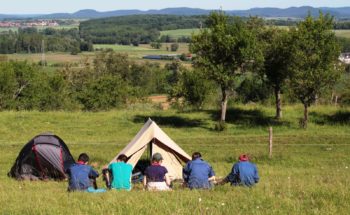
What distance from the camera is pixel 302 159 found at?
21.0 meters

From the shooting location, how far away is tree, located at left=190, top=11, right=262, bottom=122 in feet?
98.0

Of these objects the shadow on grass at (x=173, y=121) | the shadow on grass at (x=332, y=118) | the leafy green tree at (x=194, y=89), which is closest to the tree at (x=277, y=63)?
the shadow on grass at (x=332, y=118)

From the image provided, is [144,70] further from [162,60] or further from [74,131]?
[74,131]

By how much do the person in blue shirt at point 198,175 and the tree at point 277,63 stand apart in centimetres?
1941

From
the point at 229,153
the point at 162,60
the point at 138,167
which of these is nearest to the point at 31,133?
the point at 229,153

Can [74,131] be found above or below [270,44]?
below

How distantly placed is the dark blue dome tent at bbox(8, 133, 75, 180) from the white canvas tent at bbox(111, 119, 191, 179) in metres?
2.24

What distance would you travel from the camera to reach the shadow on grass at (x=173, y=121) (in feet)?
103

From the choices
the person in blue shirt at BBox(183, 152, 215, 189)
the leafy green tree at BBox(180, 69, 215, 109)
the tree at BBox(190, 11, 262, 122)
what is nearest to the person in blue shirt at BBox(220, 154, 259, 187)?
the person in blue shirt at BBox(183, 152, 215, 189)

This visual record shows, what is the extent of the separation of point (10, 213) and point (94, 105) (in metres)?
43.0

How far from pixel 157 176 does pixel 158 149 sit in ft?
15.3

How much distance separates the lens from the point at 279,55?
1244 inches

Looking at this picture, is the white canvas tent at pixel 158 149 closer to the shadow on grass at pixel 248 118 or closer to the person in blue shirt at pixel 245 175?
the person in blue shirt at pixel 245 175

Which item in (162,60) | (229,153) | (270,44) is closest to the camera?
(229,153)
